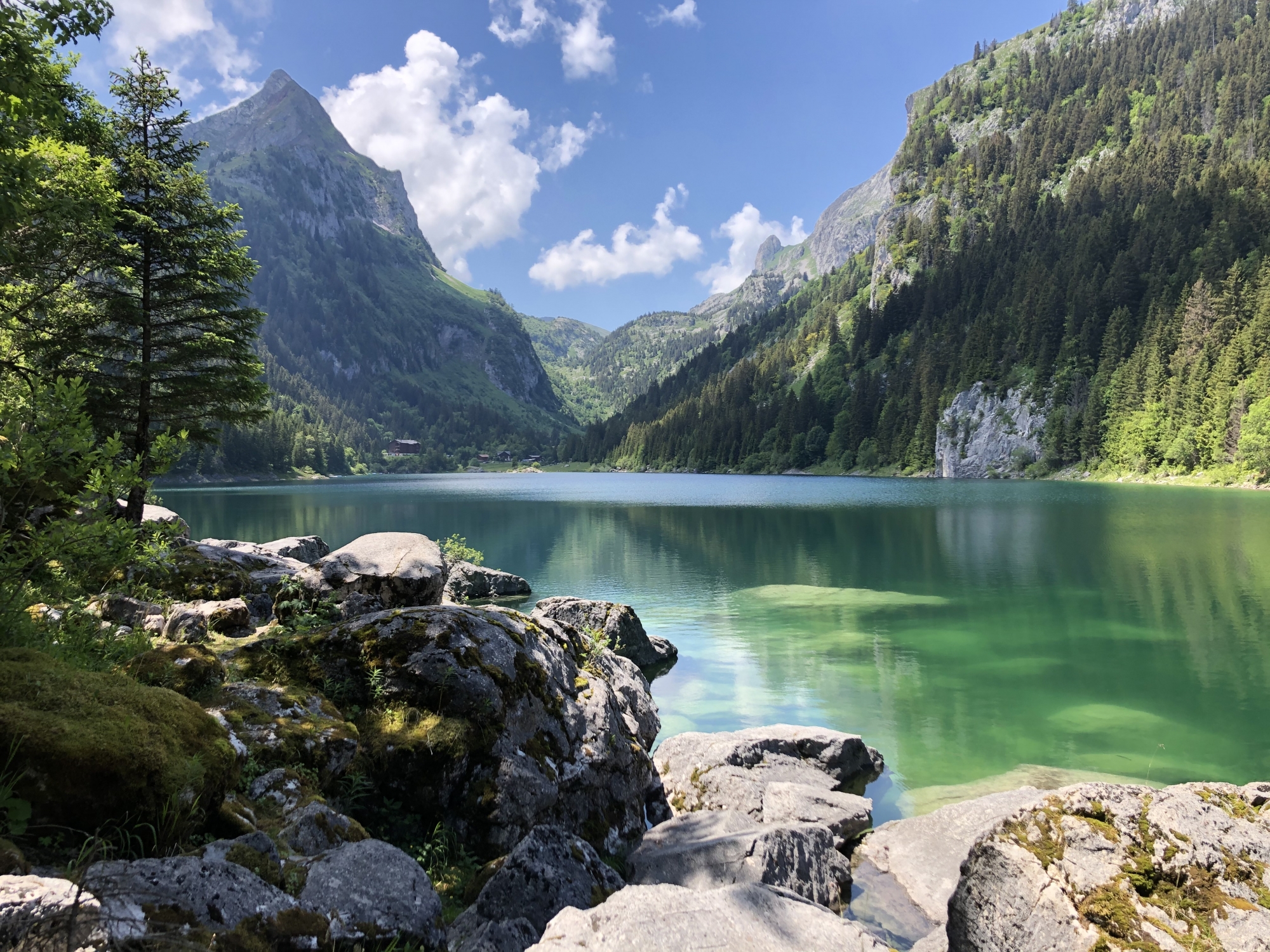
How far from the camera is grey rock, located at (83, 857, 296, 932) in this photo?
3174 mm

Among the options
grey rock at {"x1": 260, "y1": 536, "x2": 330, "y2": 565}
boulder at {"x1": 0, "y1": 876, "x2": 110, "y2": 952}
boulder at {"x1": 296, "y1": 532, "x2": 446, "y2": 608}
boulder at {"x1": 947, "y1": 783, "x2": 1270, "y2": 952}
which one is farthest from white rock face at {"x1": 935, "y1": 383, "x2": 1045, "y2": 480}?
boulder at {"x1": 0, "y1": 876, "x2": 110, "y2": 952}

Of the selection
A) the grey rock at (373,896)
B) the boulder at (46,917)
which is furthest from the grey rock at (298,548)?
the boulder at (46,917)

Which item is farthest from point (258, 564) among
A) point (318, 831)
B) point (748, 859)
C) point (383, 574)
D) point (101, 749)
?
point (748, 859)

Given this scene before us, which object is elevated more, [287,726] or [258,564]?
[258,564]

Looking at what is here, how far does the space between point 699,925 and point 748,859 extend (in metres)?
3.58

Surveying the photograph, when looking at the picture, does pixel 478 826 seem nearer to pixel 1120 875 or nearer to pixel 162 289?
pixel 1120 875

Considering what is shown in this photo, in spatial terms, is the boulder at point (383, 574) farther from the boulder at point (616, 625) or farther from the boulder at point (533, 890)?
the boulder at point (533, 890)

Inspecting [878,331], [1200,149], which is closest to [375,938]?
[878,331]

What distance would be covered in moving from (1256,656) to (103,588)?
94.1ft

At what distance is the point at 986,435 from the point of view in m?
132

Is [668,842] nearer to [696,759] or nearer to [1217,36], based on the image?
[696,759]

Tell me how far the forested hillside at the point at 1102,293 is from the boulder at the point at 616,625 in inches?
3643

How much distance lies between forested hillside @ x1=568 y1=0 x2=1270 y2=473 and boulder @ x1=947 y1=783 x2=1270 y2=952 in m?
98.9

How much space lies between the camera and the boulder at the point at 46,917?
8.60 ft
